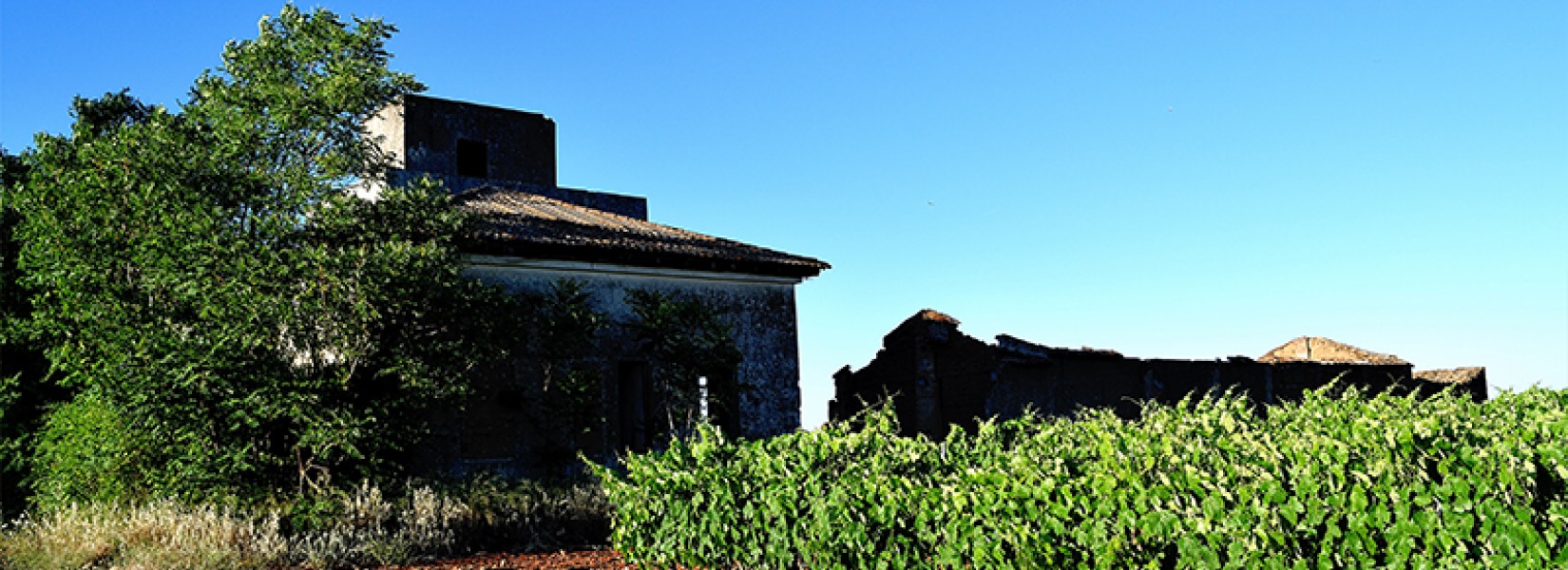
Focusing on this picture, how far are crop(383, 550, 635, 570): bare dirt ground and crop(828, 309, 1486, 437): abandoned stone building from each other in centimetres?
1236

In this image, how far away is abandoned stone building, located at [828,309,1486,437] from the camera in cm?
2381

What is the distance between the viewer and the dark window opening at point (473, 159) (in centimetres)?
2194

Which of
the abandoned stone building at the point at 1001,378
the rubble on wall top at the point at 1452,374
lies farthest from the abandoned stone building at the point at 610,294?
the rubble on wall top at the point at 1452,374

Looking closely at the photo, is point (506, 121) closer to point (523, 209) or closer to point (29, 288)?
point (523, 209)

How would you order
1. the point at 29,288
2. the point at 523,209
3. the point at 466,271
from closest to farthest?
the point at 466,271 < the point at 29,288 < the point at 523,209

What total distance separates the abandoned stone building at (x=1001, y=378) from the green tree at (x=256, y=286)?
1163 centimetres

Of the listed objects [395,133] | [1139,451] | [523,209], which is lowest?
[1139,451]

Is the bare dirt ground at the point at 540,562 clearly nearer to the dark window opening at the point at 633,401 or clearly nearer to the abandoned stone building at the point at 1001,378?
the dark window opening at the point at 633,401

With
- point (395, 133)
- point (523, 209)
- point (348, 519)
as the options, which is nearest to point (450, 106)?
point (395, 133)

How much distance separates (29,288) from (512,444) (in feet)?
22.8

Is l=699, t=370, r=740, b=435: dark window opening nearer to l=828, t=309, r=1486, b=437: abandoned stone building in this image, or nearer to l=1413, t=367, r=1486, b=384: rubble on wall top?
l=828, t=309, r=1486, b=437: abandoned stone building

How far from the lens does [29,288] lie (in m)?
16.1

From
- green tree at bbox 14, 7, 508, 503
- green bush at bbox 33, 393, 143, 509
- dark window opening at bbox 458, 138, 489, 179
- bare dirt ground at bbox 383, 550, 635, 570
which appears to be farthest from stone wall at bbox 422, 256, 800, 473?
dark window opening at bbox 458, 138, 489, 179

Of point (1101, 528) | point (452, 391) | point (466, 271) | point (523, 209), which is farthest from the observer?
point (523, 209)
